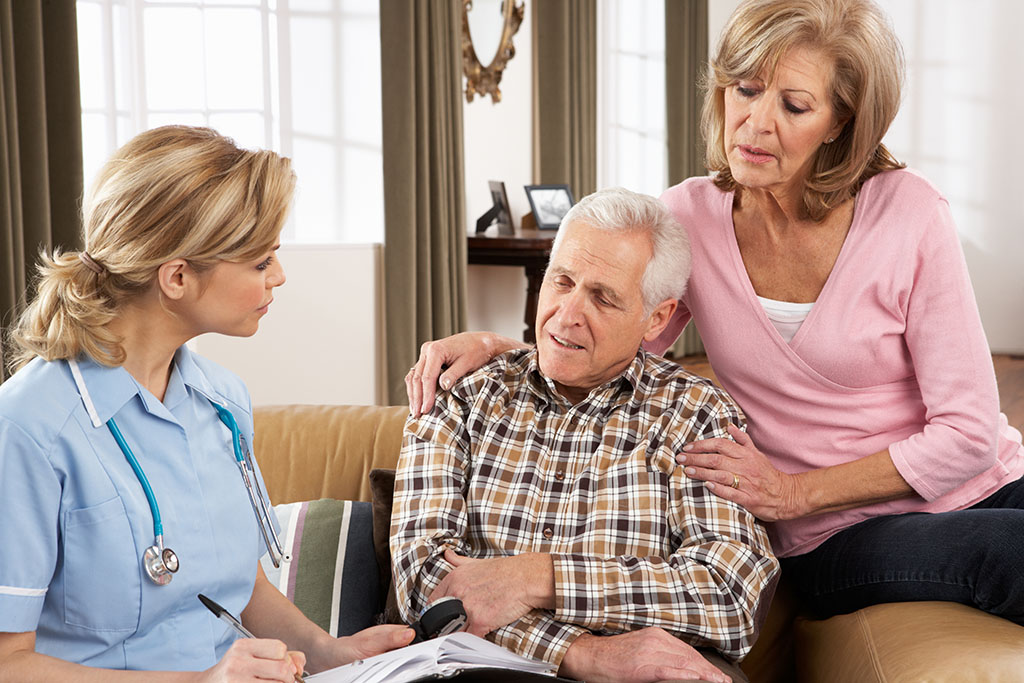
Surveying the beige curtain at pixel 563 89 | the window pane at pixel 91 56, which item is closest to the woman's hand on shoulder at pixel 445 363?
the window pane at pixel 91 56

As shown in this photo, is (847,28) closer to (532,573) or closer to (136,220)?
(532,573)

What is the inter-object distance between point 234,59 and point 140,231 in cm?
350

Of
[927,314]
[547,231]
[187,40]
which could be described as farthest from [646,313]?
[547,231]

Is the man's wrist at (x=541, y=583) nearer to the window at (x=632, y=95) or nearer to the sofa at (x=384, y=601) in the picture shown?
the sofa at (x=384, y=601)

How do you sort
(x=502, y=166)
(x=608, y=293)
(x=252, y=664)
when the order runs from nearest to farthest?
(x=252, y=664), (x=608, y=293), (x=502, y=166)

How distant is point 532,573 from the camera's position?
156cm

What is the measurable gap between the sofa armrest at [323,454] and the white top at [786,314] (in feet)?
2.47

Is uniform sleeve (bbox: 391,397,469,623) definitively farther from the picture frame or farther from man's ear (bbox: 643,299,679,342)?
the picture frame

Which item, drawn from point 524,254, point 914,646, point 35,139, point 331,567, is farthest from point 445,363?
point 524,254

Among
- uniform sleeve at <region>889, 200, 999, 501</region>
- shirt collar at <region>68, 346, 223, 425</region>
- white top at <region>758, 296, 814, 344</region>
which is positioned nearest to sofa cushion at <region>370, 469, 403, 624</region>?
shirt collar at <region>68, 346, 223, 425</region>

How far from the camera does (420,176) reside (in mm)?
4785

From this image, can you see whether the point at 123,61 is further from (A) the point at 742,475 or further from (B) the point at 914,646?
(B) the point at 914,646

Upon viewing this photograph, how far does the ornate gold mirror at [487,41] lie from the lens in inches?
215

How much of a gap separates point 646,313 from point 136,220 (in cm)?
91
